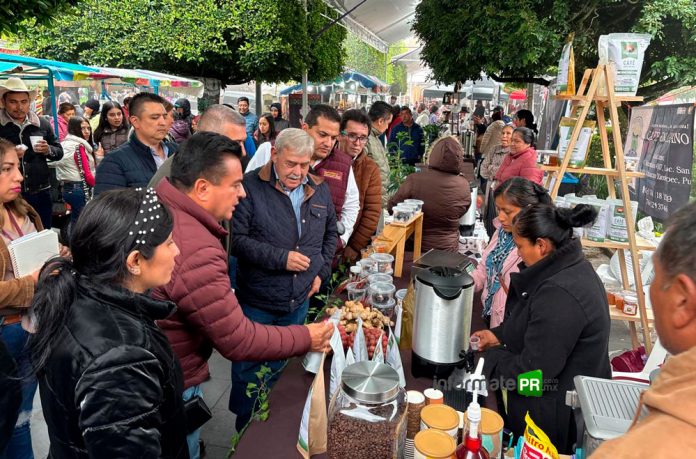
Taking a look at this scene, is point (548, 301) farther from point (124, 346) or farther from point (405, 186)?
point (405, 186)

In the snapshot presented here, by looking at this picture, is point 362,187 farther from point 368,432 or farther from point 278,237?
point 368,432

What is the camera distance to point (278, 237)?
263 cm

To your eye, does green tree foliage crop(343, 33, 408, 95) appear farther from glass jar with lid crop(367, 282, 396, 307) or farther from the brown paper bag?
the brown paper bag

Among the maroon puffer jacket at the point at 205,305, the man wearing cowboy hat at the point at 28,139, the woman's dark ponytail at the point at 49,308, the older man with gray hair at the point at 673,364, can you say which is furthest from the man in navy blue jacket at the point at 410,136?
the older man with gray hair at the point at 673,364

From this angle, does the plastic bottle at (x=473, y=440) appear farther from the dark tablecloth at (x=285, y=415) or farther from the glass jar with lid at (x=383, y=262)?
the glass jar with lid at (x=383, y=262)

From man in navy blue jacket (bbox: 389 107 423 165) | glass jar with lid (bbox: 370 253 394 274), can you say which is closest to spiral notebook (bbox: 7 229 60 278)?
glass jar with lid (bbox: 370 253 394 274)

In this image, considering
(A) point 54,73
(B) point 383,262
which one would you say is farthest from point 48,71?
(B) point 383,262

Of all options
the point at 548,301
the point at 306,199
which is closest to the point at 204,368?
the point at 306,199

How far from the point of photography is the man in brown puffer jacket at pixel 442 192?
3803 mm

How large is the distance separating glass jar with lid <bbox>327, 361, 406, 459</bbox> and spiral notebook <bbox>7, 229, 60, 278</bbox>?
1730 millimetres

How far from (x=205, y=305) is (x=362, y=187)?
2.36 meters

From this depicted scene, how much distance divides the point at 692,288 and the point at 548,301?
1.04 metres

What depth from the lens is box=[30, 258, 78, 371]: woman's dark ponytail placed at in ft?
3.78

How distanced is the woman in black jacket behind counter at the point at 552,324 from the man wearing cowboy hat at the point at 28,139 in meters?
4.82
